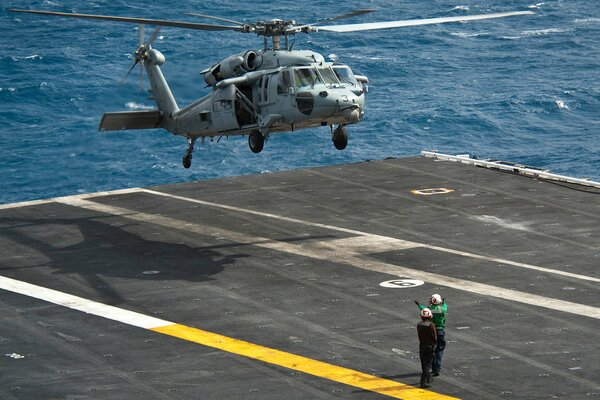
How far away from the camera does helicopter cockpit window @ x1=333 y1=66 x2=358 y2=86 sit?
43.6m

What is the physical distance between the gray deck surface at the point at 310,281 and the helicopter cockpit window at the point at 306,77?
6.37 metres

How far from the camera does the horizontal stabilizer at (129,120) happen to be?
48875 millimetres

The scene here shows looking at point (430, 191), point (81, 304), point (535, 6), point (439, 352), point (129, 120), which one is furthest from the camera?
point (535, 6)

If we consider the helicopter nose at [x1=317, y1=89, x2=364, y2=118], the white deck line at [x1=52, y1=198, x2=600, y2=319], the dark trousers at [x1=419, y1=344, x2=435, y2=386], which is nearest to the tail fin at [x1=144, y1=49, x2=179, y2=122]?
→ the white deck line at [x1=52, y1=198, x2=600, y2=319]

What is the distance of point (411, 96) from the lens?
351 ft

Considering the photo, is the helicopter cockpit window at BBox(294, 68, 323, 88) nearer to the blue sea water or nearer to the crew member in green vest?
the crew member in green vest

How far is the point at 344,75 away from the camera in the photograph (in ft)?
144

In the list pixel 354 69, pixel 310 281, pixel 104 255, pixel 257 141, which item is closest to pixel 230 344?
pixel 310 281

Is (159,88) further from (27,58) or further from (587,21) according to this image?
(587,21)

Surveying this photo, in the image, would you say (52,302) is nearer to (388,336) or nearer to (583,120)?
(388,336)

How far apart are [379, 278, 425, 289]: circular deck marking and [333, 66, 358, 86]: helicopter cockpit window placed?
7.28 m

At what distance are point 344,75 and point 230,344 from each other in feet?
43.0

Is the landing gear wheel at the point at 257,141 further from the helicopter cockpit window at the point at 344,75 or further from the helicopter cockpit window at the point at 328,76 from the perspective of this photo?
the helicopter cockpit window at the point at 344,75

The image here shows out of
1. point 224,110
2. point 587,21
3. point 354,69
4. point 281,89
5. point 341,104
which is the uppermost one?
point 281,89
